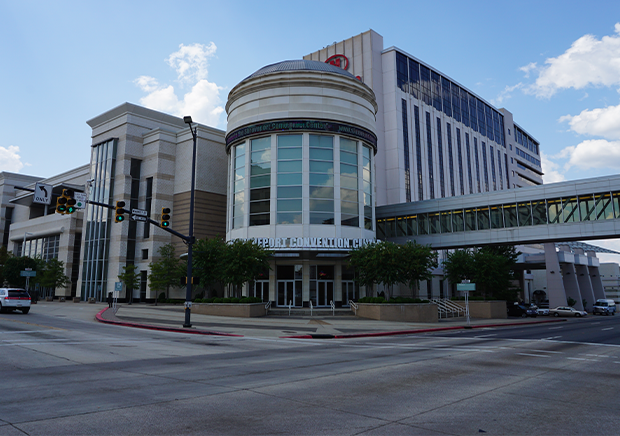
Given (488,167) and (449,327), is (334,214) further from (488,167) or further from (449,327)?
A: (488,167)

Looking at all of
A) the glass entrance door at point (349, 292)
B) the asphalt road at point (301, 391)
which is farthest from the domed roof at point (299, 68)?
the asphalt road at point (301, 391)

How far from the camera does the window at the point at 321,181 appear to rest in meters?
41.8

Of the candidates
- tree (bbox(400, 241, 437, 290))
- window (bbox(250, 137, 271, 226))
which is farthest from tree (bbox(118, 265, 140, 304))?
tree (bbox(400, 241, 437, 290))

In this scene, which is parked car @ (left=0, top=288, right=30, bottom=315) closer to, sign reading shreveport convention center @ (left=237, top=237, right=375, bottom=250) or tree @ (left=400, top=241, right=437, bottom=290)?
sign reading shreveport convention center @ (left=237, top=237, right=375, bottom=250)

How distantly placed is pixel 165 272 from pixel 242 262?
18198mm

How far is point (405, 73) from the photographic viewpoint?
247 ft

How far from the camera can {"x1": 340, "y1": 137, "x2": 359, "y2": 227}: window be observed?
42.9 m

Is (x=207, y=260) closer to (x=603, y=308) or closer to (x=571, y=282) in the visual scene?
(x=603, y=308)

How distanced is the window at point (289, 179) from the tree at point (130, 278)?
22.4 metres

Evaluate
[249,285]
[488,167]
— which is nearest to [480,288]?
[249,285]

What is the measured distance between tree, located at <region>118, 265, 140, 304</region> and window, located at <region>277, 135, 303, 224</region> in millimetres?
22422

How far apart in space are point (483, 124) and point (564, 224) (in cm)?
6733

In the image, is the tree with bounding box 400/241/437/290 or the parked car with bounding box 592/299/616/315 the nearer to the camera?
the tree with bounding box 400/241/437/290

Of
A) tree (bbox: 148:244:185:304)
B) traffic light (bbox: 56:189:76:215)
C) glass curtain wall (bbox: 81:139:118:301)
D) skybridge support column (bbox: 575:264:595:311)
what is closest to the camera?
traffic light (bbox: 56:189:76:215)
